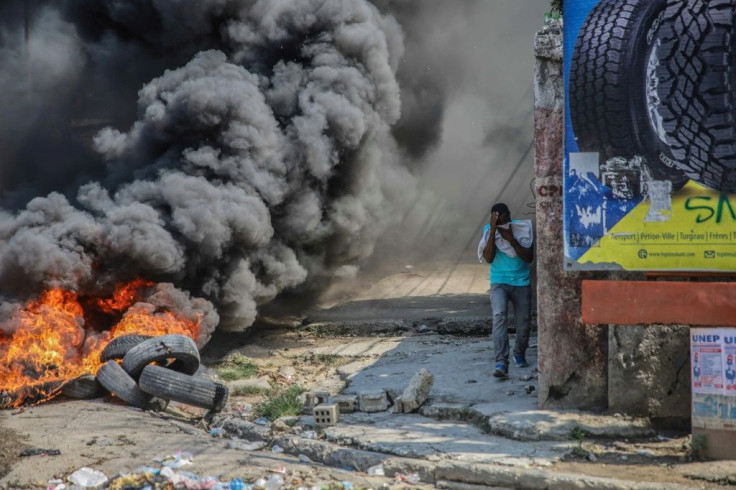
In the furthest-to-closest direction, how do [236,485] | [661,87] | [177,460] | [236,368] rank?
[236,368] < [661,87] < [177,460] < [236,485]

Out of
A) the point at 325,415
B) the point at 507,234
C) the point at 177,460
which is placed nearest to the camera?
the point at 177,460

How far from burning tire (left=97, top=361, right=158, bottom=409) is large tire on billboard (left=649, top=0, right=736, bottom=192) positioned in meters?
5.10

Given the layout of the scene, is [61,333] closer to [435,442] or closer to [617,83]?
[435,442]

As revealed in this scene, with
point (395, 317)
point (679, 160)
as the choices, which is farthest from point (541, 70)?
point (395, 317)

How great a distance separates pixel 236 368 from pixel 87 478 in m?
4.23

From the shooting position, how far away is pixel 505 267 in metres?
6.19

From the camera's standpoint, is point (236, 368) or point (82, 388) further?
point (236, 368)

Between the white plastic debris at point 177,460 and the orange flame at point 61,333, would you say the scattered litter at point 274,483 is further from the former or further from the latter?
the orange flame at point 61,333

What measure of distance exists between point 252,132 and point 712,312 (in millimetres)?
8599

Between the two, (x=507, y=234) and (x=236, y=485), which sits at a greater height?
(x=507, y=234)

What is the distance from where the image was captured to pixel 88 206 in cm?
1014

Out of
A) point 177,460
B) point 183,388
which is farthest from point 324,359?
point 177,460

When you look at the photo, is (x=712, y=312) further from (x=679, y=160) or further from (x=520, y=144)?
(x=520, y=144)

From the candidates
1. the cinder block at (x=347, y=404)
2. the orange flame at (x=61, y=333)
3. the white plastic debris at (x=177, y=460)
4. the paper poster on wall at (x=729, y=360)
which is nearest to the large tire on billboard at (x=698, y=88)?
the paper poster on wall at (x=729, y=360)
